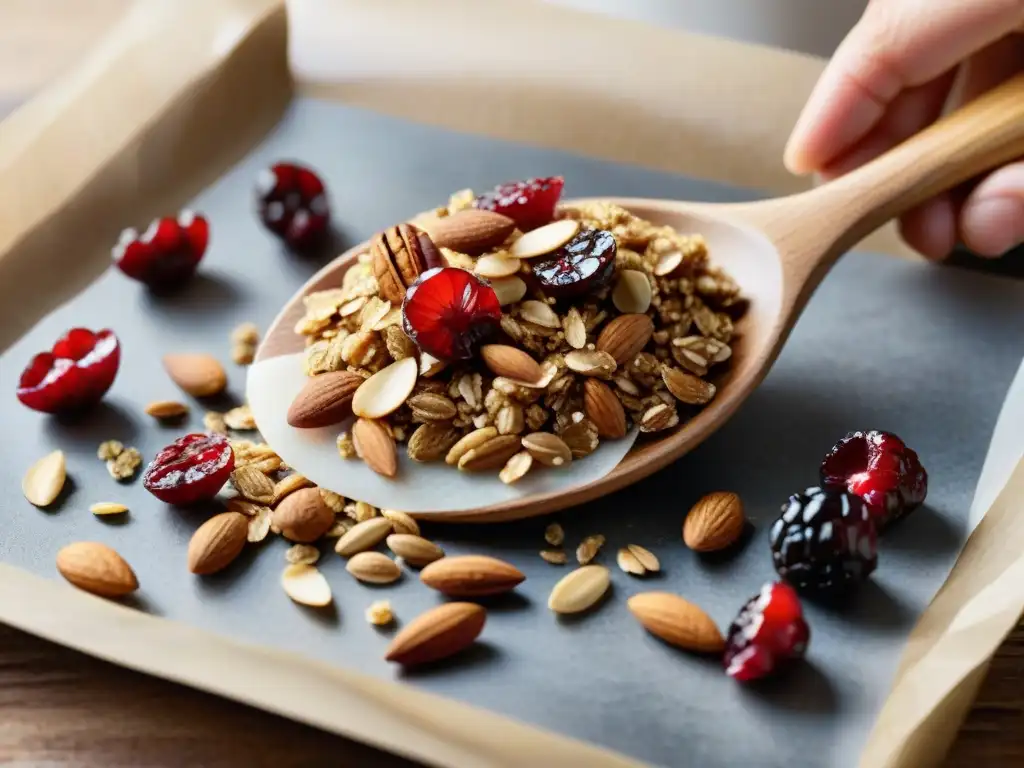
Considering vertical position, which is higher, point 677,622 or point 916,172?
point 916,172

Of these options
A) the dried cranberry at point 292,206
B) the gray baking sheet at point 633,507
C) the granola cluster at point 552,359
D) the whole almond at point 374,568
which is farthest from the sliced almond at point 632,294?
the dried cranberry at point 292,206

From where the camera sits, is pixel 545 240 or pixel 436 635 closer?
pixel 436 635

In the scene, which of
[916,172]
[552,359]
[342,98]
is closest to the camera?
[552,359]

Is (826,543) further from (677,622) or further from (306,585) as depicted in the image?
(306,585)

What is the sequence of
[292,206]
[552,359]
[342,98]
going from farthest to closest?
[342,98] < [292,206] < [552,359]

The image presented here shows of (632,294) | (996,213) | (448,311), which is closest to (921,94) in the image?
(996,213)

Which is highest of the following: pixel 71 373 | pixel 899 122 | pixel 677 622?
pixel 899 122
